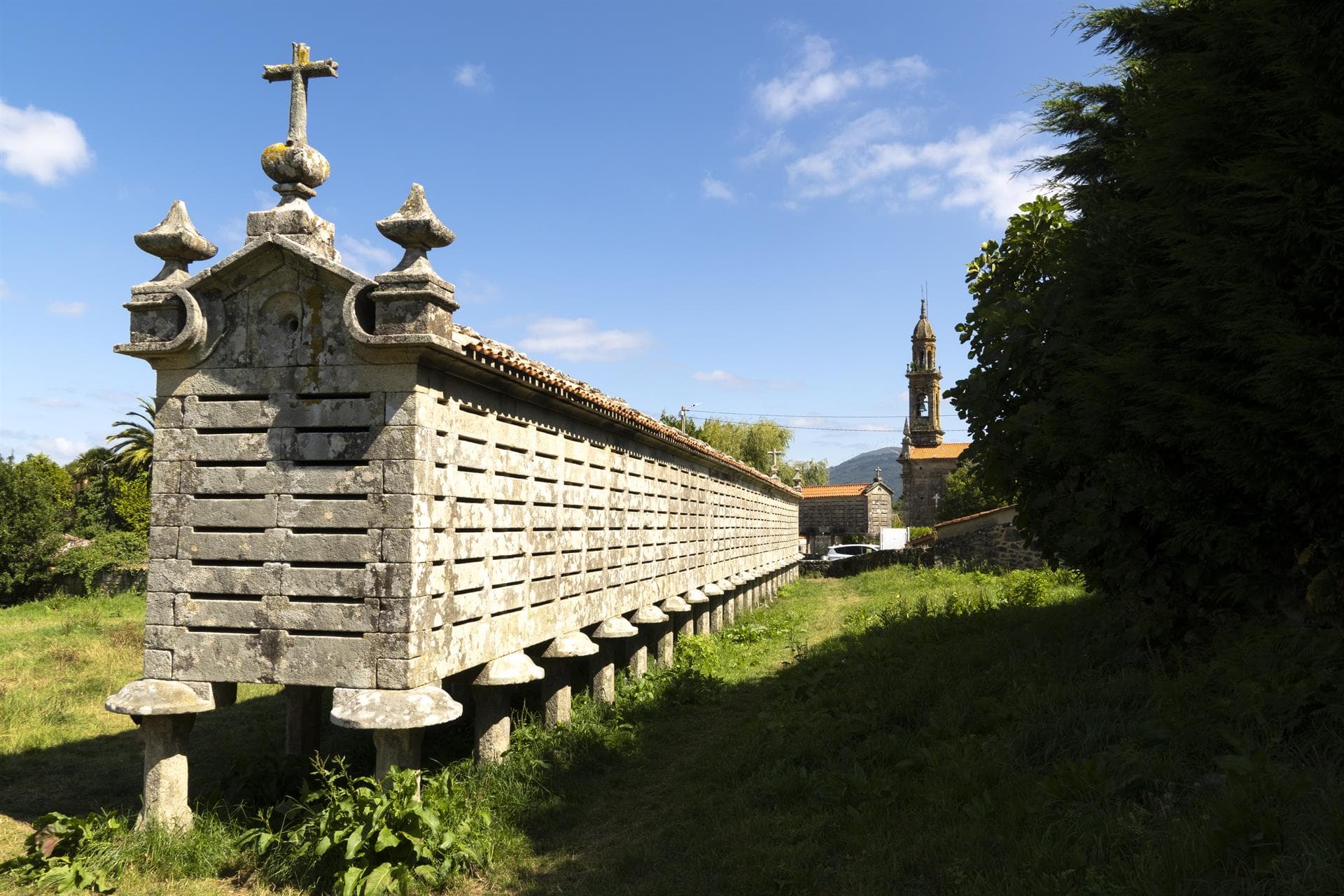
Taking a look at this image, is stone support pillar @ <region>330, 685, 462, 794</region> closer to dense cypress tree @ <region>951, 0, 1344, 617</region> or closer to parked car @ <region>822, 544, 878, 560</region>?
dense cypress tree @ <region>951, 0, 1344, 617</region>

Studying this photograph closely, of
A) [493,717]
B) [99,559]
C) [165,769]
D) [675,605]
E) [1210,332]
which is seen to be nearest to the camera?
[1210,332]

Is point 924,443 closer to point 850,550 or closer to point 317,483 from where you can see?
point 850,550

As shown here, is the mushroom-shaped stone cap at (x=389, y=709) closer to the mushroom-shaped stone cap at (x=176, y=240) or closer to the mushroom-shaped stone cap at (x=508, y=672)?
the mushroom-shaped stone cap at (x=508, y=672)

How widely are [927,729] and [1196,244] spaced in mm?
4212

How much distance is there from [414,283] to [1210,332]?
5.51m

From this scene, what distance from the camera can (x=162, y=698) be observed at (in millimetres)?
6492

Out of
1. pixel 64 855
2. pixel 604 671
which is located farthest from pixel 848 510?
pixel 64 855


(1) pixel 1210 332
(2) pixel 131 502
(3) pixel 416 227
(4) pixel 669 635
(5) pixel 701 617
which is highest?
(3) pixel 416 227

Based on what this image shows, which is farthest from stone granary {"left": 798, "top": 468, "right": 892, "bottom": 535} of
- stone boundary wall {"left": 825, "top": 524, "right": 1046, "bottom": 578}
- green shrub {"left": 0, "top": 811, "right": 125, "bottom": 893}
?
green shrub {"left": 0, "top": 811, "right": 125, "bottom": 893}

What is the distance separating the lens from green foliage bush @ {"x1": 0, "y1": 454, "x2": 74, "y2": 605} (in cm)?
2539

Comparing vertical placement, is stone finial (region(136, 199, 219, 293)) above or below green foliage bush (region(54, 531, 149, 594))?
above

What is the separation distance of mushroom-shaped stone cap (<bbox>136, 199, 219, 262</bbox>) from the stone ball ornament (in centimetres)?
78

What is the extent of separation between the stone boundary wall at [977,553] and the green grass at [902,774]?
12831 millimetres

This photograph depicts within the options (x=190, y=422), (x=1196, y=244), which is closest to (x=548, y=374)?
(x=190, y=422)
